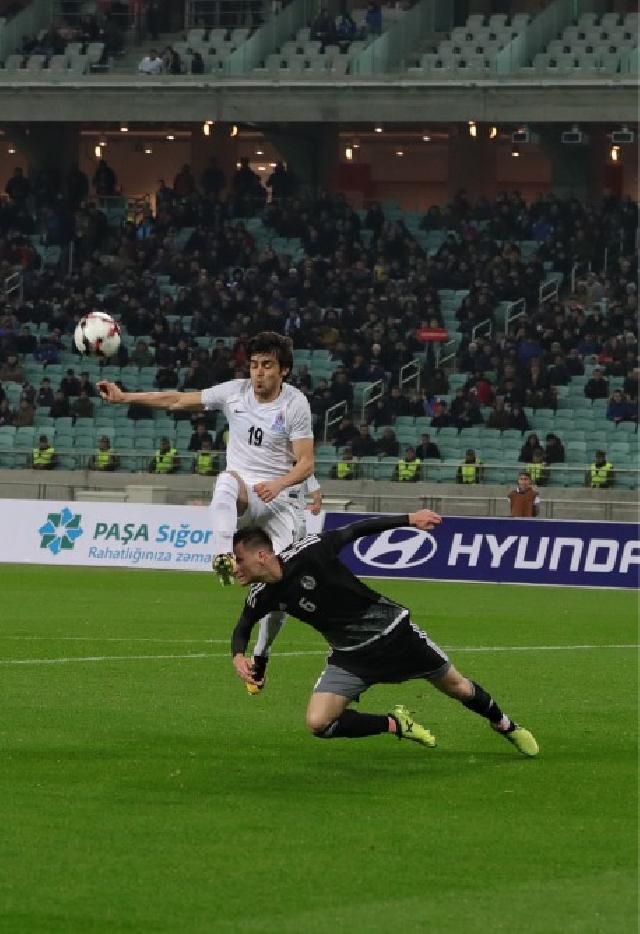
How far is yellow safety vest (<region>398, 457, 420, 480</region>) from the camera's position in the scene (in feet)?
132

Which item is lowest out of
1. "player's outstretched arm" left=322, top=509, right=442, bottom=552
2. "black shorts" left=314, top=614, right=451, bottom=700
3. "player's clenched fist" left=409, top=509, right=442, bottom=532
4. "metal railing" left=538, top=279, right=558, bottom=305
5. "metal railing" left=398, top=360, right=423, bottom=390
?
"metal railing" left=398, top=360, right=423, bottom=390

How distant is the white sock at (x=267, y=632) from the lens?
1307 centimetres

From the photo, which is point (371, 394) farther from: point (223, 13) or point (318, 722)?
point (318, 722)

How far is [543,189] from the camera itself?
57.0m

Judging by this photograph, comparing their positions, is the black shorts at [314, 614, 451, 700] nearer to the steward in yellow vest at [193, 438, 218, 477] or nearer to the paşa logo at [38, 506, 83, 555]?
the paşa logo at [38, 506, 83, 555]

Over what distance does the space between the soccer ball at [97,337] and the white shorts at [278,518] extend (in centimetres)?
202

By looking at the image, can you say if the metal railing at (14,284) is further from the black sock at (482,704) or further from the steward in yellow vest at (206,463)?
the black sock at (482,704)

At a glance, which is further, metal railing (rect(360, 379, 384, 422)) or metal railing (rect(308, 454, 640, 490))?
A: metal railing (rect(360, 379, 384, 422))

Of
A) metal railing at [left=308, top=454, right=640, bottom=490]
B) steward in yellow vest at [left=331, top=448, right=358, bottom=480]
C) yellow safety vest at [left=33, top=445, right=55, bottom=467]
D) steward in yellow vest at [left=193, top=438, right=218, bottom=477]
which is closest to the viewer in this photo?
metal railing at [left=308, top=454, right=640, bottom=490]

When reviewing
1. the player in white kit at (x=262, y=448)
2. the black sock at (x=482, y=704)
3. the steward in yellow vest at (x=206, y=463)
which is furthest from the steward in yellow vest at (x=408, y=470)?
the black sock at (x=482, y=704)

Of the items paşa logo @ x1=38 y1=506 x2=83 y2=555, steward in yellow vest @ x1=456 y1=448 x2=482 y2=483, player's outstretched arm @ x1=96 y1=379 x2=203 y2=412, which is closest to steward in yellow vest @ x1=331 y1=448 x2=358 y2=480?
steward in yellow vest @ x1=456 y1=448 x2=482 y2=483

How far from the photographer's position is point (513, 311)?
45.4 m

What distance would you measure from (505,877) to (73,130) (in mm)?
51004

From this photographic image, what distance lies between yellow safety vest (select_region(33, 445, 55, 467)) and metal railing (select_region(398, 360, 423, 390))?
8104 mm
